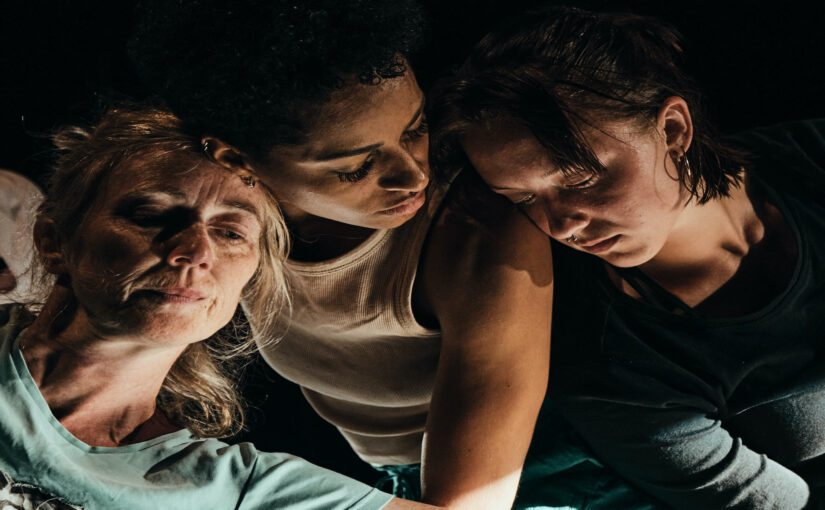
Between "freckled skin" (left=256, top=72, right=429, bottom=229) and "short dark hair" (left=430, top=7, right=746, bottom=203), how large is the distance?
115 millimetres

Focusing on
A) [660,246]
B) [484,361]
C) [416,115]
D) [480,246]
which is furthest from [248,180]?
[660,246]

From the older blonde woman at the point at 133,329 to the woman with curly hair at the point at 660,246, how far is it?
19.4 inches

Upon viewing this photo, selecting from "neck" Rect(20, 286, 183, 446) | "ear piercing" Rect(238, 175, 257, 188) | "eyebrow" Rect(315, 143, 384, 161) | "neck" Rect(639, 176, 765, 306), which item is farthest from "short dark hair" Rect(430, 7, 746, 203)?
"neck" Rect(20, 286, 183, 446)

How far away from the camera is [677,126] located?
4.71ft

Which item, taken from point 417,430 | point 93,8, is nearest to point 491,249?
point 417,430

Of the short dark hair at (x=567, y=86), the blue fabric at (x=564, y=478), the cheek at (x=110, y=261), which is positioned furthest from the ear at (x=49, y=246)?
the blue fabric at (x=564, y=478)

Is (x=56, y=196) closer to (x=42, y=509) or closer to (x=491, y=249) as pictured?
(x=42, y=509)

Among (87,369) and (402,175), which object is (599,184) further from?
(87,369)

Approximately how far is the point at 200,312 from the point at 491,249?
580 millimetres

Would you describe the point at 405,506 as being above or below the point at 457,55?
below

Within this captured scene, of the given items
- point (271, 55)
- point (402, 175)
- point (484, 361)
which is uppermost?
point (271, 55)

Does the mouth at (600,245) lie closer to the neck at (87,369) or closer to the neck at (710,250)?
the neck at (710,250)

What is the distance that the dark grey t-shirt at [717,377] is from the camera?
5.07 feet

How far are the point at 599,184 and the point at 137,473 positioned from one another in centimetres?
105
